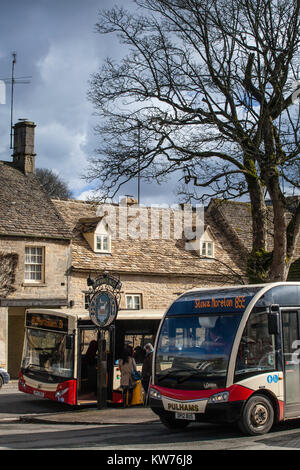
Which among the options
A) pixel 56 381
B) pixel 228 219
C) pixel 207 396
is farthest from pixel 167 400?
pixel 228 219

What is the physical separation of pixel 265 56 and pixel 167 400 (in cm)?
1000

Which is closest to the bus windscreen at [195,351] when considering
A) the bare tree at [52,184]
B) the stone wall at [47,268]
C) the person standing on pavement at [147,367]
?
the person standing on pavement at [147,367]

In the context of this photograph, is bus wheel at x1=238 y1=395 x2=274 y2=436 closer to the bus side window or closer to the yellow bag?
the bus side window

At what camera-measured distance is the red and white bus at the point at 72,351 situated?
1852 centimetres

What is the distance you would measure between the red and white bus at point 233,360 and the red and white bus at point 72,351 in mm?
5198

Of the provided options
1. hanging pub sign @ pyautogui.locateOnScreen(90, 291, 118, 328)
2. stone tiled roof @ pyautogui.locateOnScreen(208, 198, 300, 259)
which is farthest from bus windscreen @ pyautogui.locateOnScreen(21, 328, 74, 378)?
stone tiled roof @ pyautogui.locateOnScreen(208, 198, 300, 259)

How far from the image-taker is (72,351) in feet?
60.8

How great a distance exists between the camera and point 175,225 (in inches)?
1563

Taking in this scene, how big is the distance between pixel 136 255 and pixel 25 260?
6646 mm

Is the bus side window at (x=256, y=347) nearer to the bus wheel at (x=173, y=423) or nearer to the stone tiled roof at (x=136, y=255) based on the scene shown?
the bus wheel at (x=173, y=423)

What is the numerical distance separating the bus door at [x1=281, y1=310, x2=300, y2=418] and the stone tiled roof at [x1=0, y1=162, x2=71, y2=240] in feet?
63.9

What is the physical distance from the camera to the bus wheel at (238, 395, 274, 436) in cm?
1212

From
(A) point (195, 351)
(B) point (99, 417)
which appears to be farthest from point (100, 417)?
(A) point (195, 351)
